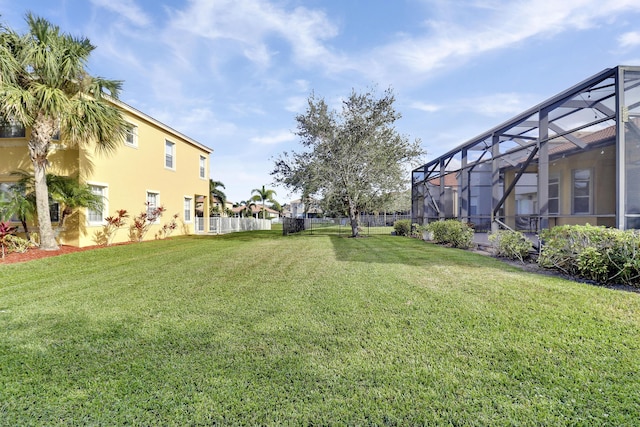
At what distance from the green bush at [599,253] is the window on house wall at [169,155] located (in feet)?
56.3

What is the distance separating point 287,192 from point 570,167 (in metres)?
12.8

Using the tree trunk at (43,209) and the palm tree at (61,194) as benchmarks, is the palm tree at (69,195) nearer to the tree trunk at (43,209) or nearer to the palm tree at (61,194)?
the palm tree at (61,194)

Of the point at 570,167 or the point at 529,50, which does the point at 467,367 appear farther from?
the point at 529,50

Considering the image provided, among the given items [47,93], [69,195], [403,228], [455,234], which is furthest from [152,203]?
[403,228]

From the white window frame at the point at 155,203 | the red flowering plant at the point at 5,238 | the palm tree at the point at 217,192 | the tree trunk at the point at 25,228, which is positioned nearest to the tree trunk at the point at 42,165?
the red flowering plant at the point at 5,238

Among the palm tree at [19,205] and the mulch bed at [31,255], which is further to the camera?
the palm tree at [19,205]

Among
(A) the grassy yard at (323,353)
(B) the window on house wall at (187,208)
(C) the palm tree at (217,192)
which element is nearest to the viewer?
(A) the grassy yard at (323,353)

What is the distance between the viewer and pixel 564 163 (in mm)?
7113

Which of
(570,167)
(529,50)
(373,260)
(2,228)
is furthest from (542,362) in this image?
(2,228)

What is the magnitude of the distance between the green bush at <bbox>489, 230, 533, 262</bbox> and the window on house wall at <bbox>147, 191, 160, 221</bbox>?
566 inches

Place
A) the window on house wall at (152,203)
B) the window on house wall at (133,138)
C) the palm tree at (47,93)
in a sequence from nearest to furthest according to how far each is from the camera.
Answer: the palm tree at (47,93)
the window on house wall at (133,138)
the window on house wall at (152,203)

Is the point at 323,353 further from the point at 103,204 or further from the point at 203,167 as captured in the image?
the point at 203,167

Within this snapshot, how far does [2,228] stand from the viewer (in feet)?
26.9

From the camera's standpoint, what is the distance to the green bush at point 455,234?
33.2 feet
